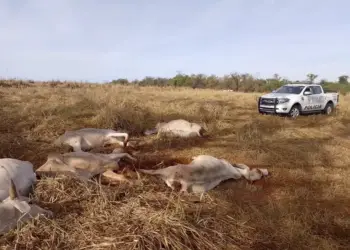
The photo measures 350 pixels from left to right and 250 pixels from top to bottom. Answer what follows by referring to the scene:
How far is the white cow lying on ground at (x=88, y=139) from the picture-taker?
22.9ft

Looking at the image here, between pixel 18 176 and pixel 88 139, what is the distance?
3006mm

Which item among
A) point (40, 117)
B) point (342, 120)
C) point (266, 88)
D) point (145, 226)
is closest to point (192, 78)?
point (266, 88)

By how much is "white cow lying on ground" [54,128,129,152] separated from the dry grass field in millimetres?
406

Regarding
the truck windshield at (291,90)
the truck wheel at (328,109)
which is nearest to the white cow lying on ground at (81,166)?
the truck windshield at (291,90)

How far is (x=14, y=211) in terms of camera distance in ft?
11.1

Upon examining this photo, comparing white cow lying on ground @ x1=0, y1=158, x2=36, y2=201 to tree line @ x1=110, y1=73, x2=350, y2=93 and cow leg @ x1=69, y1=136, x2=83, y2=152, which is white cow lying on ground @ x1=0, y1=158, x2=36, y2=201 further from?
tree line @ x1=110, y1=73, x2=350, y2=93

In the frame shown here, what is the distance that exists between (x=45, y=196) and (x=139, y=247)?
1539 mm

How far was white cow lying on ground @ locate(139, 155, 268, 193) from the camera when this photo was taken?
4953 millimetres

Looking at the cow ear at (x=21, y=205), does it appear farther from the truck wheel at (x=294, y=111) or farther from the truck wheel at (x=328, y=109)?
the truck wheel at (x=328, y=109)

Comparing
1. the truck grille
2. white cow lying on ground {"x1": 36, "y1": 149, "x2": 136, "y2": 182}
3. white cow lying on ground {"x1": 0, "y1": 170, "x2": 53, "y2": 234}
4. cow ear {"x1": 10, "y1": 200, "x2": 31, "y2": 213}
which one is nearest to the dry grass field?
white cow lying on ground {"x1": 0, "y1": 170, "x2": 53, "y2": 234}

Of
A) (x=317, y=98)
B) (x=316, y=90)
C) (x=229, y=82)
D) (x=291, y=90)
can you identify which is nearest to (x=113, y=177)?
(x=291, y=90)

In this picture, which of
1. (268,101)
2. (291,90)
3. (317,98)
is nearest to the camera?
(268,101)

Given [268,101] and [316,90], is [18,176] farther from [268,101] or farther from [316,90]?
[316,90]

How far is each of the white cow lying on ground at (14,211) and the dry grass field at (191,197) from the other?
10cm
